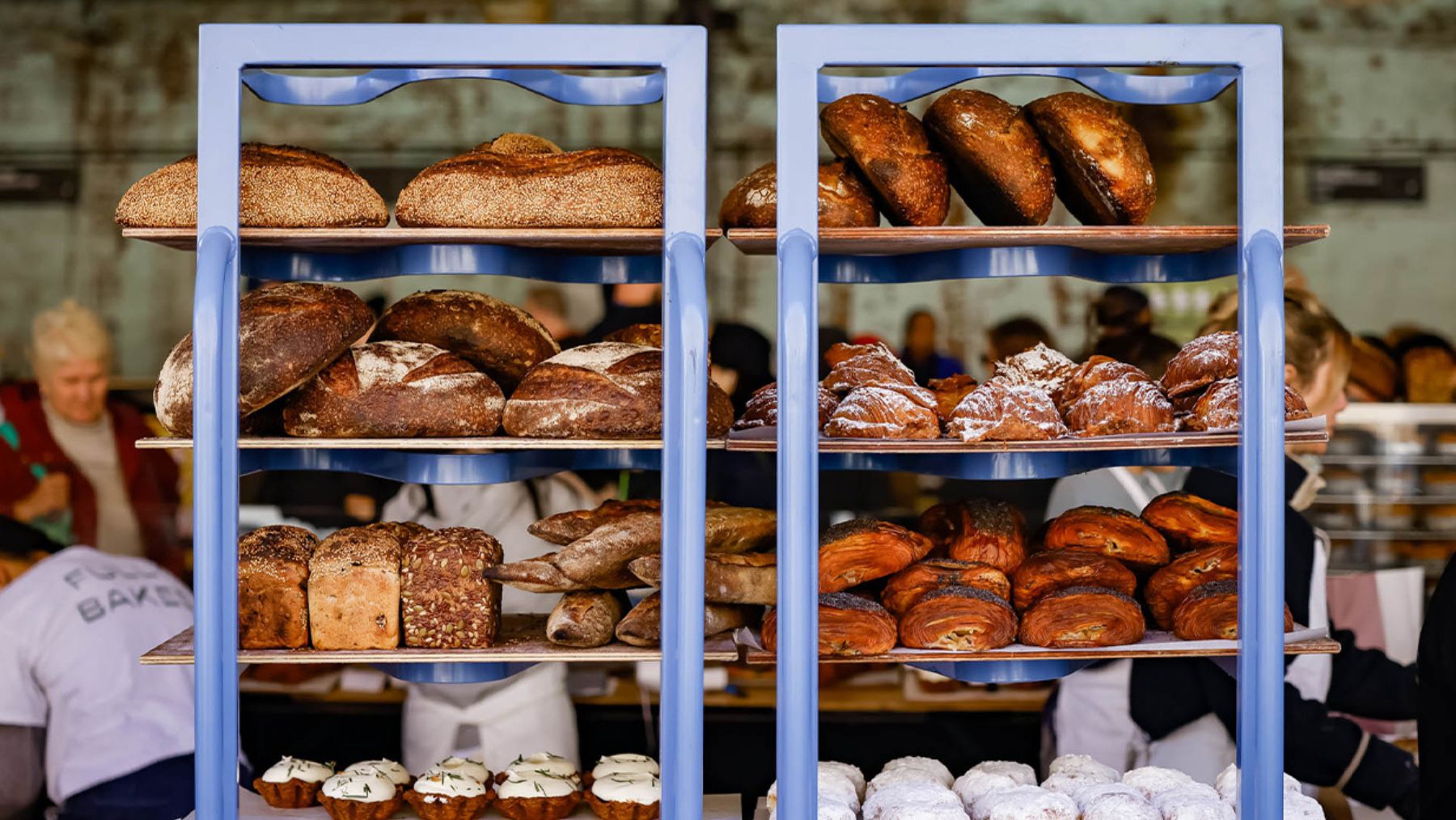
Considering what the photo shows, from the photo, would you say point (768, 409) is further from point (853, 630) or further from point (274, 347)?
point (274, 347)

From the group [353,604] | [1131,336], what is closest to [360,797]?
[353,604]

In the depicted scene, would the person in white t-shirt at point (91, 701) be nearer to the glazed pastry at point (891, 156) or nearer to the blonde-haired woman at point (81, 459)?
the blonde-haired woman at point (81, 459)

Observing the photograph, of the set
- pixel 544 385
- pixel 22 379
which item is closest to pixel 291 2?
pixel 22 379

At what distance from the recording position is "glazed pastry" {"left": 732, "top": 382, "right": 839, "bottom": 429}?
7.45 feet

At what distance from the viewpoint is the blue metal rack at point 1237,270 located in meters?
1.97

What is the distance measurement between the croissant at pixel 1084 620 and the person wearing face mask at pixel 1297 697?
2.56 ft

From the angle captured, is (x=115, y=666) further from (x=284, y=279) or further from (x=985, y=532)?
(x=985, y=532)

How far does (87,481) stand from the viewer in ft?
16.4

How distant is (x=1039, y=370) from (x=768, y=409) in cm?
55

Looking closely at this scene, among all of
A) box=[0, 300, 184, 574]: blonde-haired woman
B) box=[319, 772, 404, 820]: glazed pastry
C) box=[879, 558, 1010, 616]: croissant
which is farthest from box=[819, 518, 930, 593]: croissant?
box=[0, 300, 184, 574]: blonde-haired woman

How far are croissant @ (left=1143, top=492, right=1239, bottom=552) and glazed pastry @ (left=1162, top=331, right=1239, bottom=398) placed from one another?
0.24m

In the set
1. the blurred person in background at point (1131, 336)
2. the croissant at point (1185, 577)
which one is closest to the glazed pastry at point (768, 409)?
the croissant at point (1185, 577)

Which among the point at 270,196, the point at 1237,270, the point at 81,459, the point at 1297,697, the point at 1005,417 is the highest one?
the point at 270,196

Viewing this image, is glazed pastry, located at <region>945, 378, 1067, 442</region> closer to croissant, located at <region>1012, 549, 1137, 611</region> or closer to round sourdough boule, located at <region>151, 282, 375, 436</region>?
croissant, located at <region>1012, 549, 1137, 611</region>
